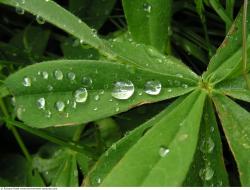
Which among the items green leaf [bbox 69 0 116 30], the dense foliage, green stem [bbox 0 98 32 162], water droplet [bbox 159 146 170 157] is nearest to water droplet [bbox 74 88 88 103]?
the dense foliage

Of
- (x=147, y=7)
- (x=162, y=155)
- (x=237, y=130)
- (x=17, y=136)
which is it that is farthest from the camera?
(x=17, y=136)

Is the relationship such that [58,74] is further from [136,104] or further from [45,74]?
[136,104]

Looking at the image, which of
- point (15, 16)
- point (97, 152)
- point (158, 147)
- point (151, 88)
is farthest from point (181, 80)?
point (15, 16)

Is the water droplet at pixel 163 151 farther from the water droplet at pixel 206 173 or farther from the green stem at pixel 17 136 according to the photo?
the green stem at pixel 17 136

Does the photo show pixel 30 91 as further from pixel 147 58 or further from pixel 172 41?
pixel 172 41

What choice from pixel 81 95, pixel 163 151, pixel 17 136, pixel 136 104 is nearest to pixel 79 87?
pixel 81 95

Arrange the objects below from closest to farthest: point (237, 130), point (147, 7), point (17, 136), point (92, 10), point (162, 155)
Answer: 1. point (162, 155)
2. point (237, 130)
3. point (147, 7)
4. point (17, 136)
5. point (92, 10)
